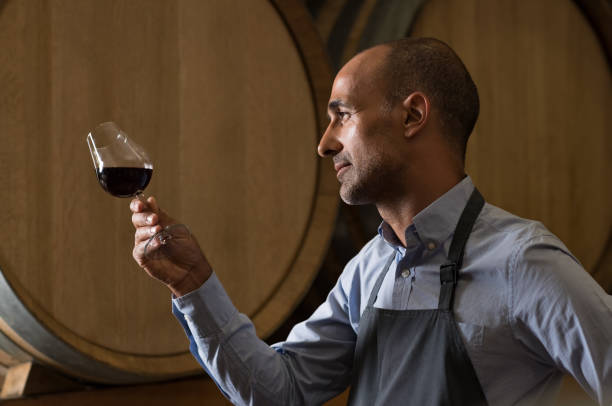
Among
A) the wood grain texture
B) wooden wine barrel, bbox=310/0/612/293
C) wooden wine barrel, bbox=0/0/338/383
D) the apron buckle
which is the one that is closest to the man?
the apron buckle

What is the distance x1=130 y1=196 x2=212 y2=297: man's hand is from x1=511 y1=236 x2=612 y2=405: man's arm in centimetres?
57

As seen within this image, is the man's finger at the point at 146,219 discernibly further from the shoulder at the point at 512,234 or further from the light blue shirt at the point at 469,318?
the shoulder at the point at 512,234

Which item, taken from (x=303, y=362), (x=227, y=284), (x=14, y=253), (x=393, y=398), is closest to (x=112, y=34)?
(x=14, y=253)

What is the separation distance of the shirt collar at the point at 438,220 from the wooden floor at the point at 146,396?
0.48 metres

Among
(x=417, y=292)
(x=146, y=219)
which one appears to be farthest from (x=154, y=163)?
(x=417, y=292)

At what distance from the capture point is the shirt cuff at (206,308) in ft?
4.72

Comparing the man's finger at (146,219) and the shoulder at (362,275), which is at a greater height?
the man's finger at (146,219)

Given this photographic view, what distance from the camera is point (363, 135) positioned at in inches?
58.7

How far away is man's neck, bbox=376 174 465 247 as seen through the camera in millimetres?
1479

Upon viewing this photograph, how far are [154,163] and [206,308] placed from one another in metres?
0.47

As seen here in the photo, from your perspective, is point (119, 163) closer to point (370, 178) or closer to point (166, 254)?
point (166, 254)


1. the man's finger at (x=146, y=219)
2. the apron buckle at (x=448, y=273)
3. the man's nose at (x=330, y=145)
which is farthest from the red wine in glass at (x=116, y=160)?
the apron buckle at (x=448, y=273)

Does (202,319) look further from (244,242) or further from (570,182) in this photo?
(570,182)

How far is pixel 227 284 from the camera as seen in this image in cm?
193
